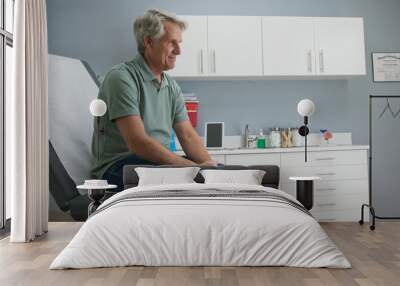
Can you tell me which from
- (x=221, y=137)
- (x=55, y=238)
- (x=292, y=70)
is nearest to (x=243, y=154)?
(x=221, y=137)

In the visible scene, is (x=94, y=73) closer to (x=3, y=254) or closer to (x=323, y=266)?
(x=3, y=254)

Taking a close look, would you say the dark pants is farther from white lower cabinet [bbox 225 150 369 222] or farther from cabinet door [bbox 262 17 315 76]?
cabinet door [bbox 262 17 315 76]

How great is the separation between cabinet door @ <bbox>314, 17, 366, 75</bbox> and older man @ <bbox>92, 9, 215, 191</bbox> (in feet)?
5.17

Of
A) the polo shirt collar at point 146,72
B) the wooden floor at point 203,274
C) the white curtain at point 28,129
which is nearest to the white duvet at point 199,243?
the wooden floor at point 203,274

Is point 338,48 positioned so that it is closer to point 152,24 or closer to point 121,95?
point 152,24

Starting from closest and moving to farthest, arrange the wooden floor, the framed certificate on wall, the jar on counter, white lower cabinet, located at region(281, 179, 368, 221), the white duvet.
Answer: the wooden floor < the white duvet < white lower cabinet, located at region(281, 179, 368, 221) < the jar on counter < the framed certificate on wall

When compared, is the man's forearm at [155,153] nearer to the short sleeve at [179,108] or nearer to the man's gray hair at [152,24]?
the short sleeve at [179,108]

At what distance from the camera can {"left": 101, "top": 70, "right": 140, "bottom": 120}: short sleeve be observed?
5.95 metres

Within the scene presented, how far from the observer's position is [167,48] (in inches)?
242

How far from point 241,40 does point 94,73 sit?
1.70m

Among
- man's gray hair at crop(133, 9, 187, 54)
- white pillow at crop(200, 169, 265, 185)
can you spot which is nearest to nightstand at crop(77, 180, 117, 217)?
white pillow at crop(200, 169, 265, 185)

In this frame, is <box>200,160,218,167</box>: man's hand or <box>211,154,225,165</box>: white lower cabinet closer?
<box>200,160,218,167</box>: man's hand

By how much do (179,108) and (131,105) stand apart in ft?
2.00

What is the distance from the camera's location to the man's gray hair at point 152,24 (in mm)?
6211
